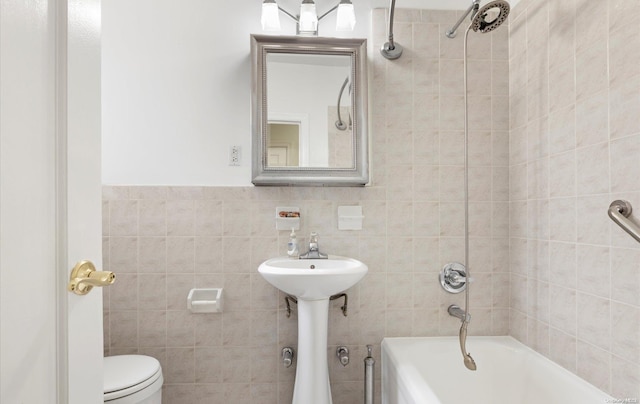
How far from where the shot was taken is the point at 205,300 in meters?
1.56

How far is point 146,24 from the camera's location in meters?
1.63

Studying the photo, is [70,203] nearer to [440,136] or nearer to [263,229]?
[263,229]

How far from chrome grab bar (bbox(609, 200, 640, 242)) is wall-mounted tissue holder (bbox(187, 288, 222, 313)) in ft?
5.02

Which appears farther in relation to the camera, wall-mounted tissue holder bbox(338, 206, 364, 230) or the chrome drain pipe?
wall-mounted tissue holder bbox(338, 206, 364, 230)

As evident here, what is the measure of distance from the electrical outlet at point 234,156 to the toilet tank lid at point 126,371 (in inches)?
37.8

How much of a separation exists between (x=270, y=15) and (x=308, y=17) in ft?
0.60

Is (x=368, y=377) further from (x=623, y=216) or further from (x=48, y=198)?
(x=48, y=198)

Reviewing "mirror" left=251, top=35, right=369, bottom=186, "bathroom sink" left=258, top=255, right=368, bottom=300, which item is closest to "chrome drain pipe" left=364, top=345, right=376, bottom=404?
"bathroom sink" left=258, top=255, right=368, bottom=300

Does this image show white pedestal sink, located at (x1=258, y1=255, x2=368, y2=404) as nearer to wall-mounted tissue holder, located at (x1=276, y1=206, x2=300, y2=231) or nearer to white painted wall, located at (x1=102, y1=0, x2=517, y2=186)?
wall-mounted tissue holder, located at (x1=276, y1=206, x2=300, y2=231)

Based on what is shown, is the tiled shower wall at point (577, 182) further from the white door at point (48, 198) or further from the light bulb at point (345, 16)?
the white door at point (48, 198)

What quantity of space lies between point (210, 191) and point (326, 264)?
0.68 m

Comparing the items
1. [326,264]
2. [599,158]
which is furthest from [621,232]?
[326,264]

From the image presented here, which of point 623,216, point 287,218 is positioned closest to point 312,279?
point 287,218

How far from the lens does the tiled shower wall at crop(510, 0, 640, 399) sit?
1.06 meters
